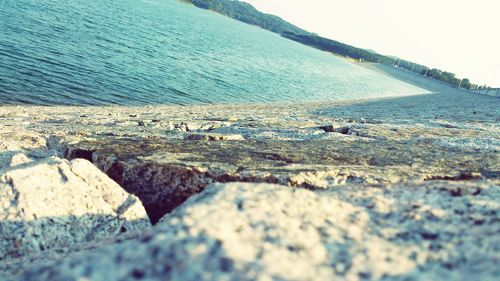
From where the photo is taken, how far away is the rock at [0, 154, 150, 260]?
2.75 metres

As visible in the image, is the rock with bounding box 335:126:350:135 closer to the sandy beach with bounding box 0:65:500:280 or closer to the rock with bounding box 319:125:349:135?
the rock with bounding box 319:125:349:135

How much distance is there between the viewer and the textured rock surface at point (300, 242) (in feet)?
5.07

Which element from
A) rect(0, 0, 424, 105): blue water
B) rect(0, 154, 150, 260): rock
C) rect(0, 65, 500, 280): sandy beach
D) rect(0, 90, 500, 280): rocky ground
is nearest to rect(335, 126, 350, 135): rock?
rect(0, 90, 500, 280): rocky ground

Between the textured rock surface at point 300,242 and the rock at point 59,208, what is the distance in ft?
3.76

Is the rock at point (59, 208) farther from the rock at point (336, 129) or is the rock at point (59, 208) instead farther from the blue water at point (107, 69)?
the blue water at point (107, 69)

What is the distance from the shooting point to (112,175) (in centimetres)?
395

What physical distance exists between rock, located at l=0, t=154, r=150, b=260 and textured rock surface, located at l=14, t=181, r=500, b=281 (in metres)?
1.15

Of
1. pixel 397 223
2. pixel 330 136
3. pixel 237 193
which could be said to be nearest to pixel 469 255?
pixel 397 223

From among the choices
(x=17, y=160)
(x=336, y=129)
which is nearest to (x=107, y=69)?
(x=336, y=129)

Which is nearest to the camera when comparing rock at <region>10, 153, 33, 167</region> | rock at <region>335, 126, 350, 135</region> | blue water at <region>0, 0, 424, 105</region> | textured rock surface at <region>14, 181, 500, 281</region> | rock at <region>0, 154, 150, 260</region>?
textured rock surface at <region>14, 181, 500, 281</region>

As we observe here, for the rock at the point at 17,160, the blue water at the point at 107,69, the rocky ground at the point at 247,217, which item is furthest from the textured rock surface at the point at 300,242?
the blue water at the point at 107,69

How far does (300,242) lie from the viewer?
1.76 m

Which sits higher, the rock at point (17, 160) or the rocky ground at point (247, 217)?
the rocky ground at point (247, 217)

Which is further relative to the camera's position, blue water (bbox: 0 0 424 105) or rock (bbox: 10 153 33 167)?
blue water (bbox: 0 0 424 105)
